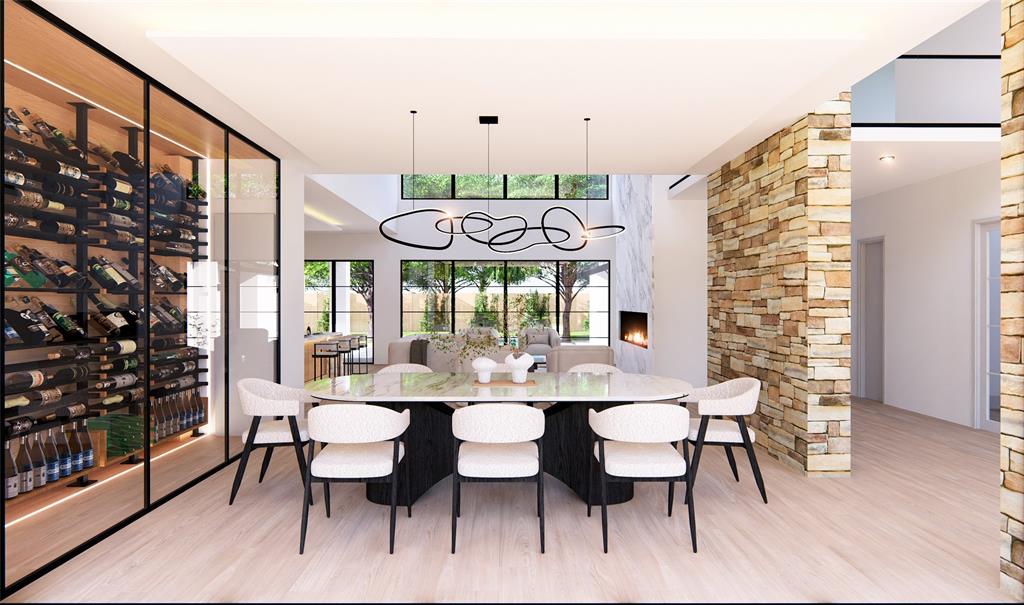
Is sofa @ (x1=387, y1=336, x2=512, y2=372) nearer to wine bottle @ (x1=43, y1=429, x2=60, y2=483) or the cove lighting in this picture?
Answer: the cove lighting

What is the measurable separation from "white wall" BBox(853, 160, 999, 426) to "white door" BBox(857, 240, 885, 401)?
0.76ft

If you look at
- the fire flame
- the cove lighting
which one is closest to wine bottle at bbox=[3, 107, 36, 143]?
the cove lighting

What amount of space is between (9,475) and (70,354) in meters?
0.63

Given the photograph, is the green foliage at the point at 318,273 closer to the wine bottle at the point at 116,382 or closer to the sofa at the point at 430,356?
the sofa at the point at 430,356

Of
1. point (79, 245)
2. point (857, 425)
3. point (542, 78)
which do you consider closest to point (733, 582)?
point (542, 78)

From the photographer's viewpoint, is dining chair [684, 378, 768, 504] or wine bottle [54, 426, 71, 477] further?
dining chair [684, 378, 768, 504]

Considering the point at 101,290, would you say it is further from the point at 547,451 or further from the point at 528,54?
the point at 547,451

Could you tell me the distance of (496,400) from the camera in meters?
3.36

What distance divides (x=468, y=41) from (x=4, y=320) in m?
2.53

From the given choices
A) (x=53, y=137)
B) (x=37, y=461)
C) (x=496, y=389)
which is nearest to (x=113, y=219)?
(x=53, y=137)

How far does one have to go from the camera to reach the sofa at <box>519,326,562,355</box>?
10484mm

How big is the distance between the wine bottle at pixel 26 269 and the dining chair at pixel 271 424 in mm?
1213

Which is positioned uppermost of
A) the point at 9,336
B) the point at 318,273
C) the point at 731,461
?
the point at 318,273

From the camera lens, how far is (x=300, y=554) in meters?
2.92
